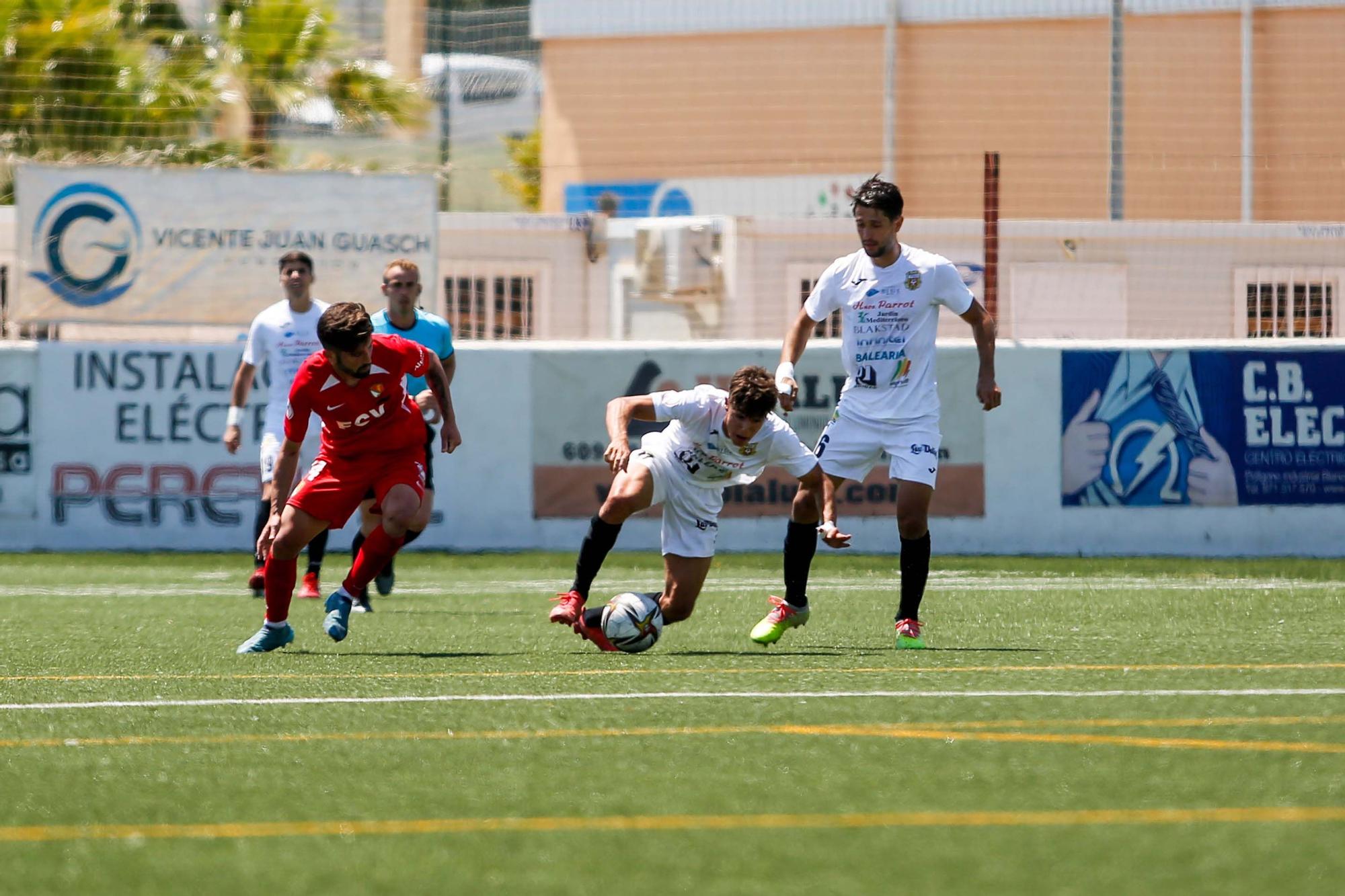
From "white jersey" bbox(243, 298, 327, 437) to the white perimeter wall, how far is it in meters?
3.25

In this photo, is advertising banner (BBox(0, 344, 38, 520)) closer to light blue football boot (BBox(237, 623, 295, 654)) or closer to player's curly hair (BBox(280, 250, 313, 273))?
player's curly hair (BBox(280, 250, 313, 273))

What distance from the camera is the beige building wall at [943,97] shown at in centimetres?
2870

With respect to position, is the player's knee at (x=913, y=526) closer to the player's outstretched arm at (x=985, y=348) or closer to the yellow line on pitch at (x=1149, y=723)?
the player's outstretched arm at (x=985, y=348)

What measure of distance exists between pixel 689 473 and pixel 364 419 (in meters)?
1.35

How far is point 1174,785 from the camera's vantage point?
4723 millimetres

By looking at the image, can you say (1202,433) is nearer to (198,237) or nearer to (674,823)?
(198,237)

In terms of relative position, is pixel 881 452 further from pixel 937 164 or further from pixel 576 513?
pixel 937 164

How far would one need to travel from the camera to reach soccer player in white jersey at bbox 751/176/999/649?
27.9ft

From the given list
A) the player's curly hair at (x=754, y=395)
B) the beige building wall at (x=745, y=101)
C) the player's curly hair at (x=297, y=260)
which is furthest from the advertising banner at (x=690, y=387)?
the beige building wall at (x=745, y=101)

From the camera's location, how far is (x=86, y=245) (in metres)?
15.8

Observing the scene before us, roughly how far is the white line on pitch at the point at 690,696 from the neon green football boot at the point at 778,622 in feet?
5.72

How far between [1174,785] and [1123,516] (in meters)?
9.89

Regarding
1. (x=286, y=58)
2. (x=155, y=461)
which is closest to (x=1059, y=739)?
(x=155, y=461)

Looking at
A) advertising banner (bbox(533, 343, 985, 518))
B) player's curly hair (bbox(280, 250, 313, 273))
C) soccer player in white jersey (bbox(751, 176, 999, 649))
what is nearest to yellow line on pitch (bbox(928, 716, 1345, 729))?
soccer player in white jersey (bbox(751, 176, 999, 649))
